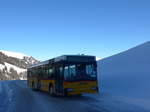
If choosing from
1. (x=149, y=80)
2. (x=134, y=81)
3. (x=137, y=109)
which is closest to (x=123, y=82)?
(x=134, y=81)

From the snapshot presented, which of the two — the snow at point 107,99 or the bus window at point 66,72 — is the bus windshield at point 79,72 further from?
the snow at point 107,99

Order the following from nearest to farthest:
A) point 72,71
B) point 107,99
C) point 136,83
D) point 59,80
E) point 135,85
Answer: point 107,99
point 72,71
point 59,80
point 135,85
point 136,83

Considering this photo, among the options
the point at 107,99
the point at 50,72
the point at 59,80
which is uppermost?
the point at 50,72

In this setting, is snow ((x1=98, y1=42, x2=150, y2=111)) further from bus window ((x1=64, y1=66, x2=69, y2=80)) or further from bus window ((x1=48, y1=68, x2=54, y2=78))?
bus window ((x1=48, y1=68, x2=54, y2=78))

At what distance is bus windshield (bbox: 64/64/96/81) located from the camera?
19.1 metres

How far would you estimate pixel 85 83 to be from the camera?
62.7 feet

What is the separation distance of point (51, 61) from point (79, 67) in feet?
11.6

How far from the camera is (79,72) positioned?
19.3 m

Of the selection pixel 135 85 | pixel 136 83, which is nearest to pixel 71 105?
pixel 135 85

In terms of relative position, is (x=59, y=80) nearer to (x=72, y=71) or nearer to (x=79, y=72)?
(x=72, y=71)

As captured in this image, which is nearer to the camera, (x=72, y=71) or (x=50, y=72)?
(x=72, y=71)

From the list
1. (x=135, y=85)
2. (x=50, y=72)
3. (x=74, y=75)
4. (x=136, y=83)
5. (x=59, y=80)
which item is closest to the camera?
(x=74, y=75)

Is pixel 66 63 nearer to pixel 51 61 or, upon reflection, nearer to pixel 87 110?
pixel 51 61

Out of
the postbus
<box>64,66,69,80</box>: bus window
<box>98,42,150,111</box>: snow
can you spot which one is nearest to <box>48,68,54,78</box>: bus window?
the postbus
